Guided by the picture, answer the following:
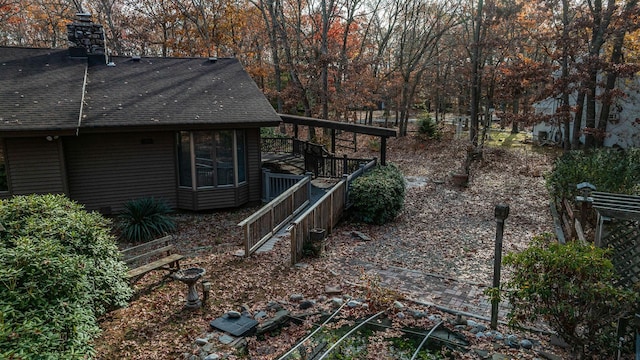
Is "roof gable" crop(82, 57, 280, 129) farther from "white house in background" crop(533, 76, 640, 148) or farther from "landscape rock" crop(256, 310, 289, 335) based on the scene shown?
"white house in background" crop(533, 76, 640, 148)

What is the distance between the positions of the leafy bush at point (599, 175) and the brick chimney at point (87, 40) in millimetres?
15126

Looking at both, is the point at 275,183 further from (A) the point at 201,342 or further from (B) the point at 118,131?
(A) the point at 201,342

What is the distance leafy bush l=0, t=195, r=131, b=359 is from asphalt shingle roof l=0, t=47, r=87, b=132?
4.99 m

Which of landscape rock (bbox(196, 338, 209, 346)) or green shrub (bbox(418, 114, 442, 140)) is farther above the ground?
green shrub (bbox(418, 114, 442, 140))

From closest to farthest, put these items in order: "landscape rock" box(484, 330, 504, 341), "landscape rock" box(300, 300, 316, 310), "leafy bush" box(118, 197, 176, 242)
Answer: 1. "landscape rock" box(484, 330, 504, 341)
2. "landscape rock" box(300, 300, 316, 310)
3. "leafy bush" box(118, 197, 176, 242)

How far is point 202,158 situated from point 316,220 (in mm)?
4698

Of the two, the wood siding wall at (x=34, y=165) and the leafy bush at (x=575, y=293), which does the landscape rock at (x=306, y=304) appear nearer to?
the leafy bush at (x=575, y=293)

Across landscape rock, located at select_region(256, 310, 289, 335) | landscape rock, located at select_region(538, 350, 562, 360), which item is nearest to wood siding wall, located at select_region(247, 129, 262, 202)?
landscape rock, located at select_region(256, 310, 289, 335)

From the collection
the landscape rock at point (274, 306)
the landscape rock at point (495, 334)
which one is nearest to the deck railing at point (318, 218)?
the landscape rock at point (274, 306)

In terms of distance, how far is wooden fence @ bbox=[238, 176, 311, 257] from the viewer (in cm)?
865

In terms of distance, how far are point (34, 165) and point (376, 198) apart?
9.16 metres

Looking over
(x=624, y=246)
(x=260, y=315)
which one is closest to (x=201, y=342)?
(x=260, y=315)

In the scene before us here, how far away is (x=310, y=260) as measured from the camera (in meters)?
8.74

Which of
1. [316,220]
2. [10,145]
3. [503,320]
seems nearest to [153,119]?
[10,145]
